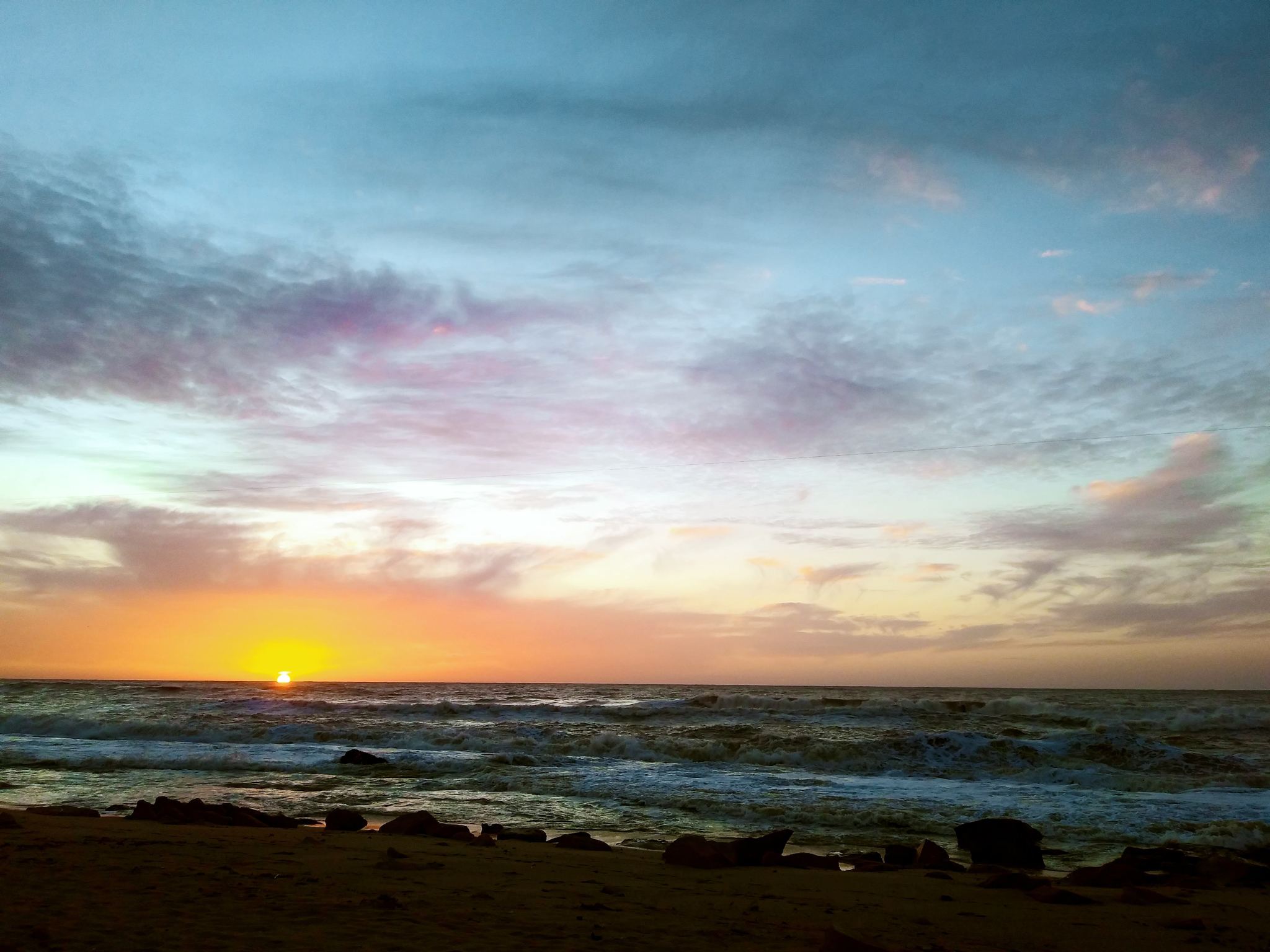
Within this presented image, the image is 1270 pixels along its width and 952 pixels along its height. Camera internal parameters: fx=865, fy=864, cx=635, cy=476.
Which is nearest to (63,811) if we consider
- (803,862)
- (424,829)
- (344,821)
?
(344,821)

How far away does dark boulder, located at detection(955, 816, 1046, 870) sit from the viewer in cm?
1134

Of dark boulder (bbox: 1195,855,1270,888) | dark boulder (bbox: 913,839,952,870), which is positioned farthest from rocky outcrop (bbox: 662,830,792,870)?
dark boulder (bbox: 1195,855,1270,888)

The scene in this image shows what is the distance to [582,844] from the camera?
10867mm

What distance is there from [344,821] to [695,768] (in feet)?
41.2

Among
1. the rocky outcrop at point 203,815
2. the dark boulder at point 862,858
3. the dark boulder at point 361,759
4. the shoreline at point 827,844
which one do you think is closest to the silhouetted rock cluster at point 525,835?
the shoreline at point 827,844

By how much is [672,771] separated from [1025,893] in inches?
554

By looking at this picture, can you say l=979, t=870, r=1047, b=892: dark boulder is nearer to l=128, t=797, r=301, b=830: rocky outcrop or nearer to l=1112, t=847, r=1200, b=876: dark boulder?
l=1112, t=847, r=1200, b=876: dark boulder

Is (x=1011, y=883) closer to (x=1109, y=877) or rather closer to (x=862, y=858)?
(x=1109, y=877)

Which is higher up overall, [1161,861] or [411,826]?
[411,826]

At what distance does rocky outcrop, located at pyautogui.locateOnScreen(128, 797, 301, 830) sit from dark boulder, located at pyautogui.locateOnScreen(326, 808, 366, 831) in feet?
1.61

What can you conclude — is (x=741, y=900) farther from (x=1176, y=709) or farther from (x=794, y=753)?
(x=1176, y=709)

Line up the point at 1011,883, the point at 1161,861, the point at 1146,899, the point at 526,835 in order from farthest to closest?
the point at 526,835, the point at 1161,861, the point at 1011,883, the point at 1146,899

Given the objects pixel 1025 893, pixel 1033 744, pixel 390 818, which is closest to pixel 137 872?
pixel 390 818

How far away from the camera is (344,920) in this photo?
593cm
